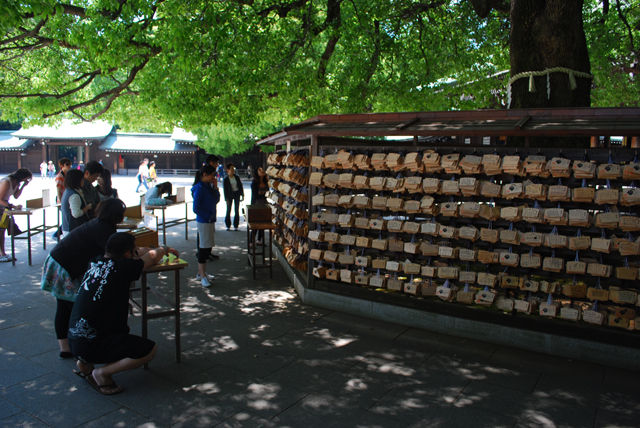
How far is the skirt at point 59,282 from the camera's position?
4.50 meters

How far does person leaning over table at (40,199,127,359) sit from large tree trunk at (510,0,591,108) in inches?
227

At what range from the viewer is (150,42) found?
1108cm

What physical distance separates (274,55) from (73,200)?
6627mm

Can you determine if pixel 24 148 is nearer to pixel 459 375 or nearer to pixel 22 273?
pixel 22 273

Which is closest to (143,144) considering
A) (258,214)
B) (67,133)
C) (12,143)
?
(67,133)

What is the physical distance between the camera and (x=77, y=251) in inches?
176

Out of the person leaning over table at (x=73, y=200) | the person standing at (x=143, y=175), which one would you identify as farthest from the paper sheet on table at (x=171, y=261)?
the person standing at (x=143, y=175)

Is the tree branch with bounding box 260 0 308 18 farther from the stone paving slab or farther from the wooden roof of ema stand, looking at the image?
the stone paving slab

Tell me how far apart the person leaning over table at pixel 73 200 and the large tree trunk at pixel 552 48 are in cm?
636

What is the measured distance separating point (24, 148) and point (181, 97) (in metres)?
38.8

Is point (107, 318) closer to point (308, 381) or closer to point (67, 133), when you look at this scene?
point (308, 381)

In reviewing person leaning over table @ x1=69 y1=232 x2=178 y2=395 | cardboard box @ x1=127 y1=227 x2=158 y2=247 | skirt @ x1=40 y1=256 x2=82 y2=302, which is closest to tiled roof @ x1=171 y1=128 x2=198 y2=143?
cardboard box @ x1=127 y1=227 x2=158 y2=247

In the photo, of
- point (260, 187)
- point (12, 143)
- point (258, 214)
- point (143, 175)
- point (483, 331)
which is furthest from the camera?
point (12, 143)

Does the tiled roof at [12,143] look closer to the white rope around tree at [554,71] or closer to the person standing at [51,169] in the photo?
the person standing at [51,169]
